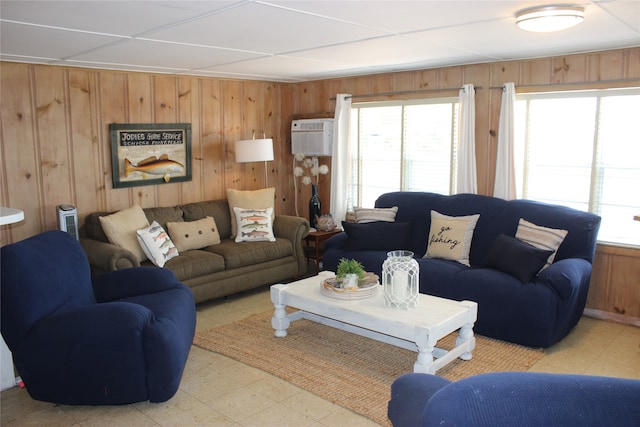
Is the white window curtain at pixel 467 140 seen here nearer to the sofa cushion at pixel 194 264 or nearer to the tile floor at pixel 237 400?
the tile floor at pixel 237 400

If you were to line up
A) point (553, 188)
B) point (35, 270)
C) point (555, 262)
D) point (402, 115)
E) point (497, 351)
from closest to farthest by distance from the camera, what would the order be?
point (35, 270) < point (497, 351) < point (555, 262) < point (553, 188) < point (402, 115)

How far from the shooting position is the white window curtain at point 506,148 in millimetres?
4730

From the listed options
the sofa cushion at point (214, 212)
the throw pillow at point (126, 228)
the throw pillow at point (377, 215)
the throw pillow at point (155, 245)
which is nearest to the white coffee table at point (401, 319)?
the throw pillow at point (155, 245)

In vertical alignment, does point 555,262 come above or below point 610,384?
below

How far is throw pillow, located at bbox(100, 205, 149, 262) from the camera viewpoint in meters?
4.58

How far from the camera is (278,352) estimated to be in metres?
3.85

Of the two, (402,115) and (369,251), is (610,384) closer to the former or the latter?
(369,251)

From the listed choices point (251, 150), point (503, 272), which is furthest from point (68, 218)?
point (503, 272)

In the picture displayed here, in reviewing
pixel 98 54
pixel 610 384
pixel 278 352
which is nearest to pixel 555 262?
pixel 278 352

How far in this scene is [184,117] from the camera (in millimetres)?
5609

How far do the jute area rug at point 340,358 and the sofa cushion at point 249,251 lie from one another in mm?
803

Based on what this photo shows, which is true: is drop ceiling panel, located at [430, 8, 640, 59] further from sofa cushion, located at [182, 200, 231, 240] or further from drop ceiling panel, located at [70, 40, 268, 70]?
sofa cushion, located at [182, 200, 231, 240]

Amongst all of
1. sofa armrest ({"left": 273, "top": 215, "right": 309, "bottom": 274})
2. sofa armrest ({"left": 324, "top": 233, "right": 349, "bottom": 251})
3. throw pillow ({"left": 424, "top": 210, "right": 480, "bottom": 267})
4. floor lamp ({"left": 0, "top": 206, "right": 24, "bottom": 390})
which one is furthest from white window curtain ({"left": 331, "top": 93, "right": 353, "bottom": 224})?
floor lamp ({"left": 0, "top": 206, "right": 24, "bottom": 390})

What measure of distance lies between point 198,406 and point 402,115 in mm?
3619
